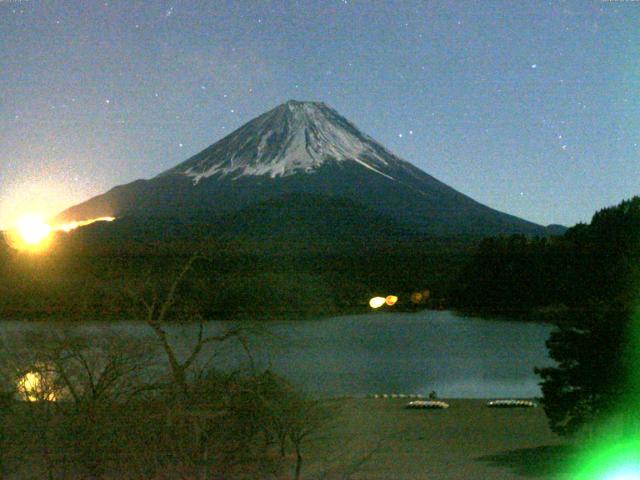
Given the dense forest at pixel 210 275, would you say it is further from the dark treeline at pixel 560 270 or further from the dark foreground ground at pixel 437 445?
the dark foreground ground at pixel 437 445

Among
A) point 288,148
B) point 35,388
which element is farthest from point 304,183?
point 35,388

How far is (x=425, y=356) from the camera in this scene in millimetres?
28484

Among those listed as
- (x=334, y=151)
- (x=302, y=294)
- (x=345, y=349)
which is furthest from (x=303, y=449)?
(x=334, y=151)

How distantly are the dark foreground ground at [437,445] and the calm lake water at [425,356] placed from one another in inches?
144

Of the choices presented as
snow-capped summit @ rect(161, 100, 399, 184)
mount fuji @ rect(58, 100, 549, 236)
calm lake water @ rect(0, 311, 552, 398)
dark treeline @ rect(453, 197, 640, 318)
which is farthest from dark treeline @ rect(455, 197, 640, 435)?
snow-capped summit @ rect(161, 100, 399, 184)

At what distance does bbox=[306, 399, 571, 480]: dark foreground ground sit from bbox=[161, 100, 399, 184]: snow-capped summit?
46.2m

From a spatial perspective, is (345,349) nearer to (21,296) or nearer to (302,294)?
(302,294)

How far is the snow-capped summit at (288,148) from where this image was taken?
67750 mm

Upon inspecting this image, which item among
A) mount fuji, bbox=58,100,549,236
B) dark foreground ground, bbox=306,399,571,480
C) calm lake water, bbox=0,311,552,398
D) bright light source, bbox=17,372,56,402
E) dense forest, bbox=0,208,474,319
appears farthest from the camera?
mount fuji, bbox=58,100,549,236

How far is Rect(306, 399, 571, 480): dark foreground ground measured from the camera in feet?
32.5

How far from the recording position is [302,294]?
1802 centimetres

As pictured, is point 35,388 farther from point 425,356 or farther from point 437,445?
point 425,356

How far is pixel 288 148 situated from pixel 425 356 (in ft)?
161

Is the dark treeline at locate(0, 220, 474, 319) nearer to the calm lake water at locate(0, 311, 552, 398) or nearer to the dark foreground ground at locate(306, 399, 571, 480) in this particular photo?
the calm lake water at locate(0, 311, 552, 398)
